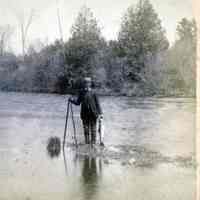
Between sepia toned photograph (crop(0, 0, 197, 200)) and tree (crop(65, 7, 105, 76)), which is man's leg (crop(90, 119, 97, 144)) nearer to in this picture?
sepia toned photograph (crop(0, 0, 197, 200))

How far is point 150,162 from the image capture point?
1918 millimetres

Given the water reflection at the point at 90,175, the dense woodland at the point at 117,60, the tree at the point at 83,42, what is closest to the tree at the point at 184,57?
the dense woodland at the point at 117,60

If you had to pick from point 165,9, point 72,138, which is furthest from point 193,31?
point 72,138

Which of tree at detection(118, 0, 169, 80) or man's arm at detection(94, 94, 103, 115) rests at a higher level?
tree at detection(118, 0, 169, 80)

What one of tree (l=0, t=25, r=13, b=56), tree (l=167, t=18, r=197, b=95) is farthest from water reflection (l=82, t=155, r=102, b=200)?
tree (l=0, t=25, r=13, b=56)

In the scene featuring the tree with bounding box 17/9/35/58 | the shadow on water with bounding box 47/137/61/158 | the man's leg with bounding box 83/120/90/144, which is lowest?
the shadow on water with bounding box 47/137/61/158

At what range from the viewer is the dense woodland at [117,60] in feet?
6.38

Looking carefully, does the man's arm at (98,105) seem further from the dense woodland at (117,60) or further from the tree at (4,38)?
the tree at (4,38)

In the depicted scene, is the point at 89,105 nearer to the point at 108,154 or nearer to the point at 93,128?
the point at 93,128

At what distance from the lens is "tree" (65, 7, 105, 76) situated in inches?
77.5

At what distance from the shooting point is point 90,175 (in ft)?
6.25

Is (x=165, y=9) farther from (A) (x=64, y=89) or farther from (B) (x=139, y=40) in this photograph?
(A) (x=64, y=89)

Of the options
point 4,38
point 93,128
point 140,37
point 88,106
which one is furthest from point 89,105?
point 4,38

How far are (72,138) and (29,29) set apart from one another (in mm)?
569
